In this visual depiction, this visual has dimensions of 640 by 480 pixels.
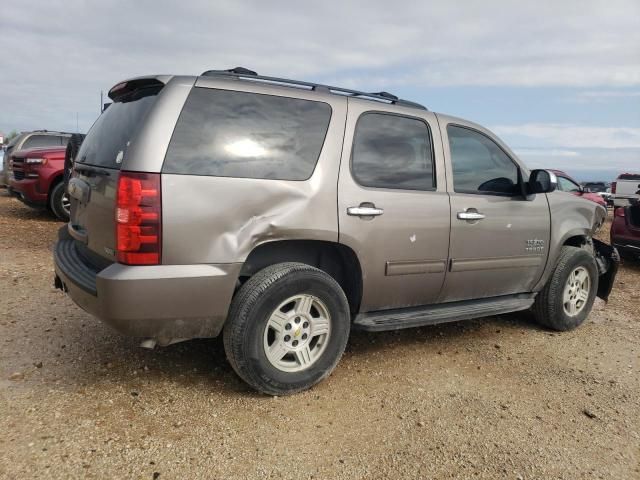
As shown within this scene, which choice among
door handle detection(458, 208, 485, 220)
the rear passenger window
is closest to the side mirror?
Result: door handle detection(458, 208, 485, 220)

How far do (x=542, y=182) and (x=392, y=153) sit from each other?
1440 mm

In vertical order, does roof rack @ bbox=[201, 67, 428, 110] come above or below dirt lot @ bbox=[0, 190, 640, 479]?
above

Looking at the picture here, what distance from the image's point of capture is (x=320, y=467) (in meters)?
2.59

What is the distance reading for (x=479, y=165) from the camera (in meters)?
Result: 4.20

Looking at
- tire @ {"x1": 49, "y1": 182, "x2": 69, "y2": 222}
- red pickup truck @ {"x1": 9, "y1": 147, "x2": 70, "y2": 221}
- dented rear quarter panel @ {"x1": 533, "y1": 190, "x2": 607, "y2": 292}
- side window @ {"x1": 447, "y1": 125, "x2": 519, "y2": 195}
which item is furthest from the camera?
tire @ {"x1": 49, "y1": 182, "x2": 69, "y2": 222}

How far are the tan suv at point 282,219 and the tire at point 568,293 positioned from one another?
56 centimetres

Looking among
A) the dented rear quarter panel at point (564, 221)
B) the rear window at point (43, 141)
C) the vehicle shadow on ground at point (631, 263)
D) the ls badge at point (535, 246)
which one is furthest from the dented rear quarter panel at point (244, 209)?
the rear window at point (43, 141)

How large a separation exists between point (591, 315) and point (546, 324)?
39.0 inches

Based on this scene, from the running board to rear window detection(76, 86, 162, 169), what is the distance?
5.95 feet

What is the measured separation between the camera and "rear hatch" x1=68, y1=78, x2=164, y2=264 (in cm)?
292

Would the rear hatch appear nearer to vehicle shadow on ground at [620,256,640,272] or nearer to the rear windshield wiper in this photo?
the rear windshield wiper

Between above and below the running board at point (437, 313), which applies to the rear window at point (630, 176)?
above

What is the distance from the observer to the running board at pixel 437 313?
11.8ft

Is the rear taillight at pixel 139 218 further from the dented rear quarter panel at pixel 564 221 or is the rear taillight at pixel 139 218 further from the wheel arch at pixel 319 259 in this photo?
the dented rear quarter panel at pixel 564 221
